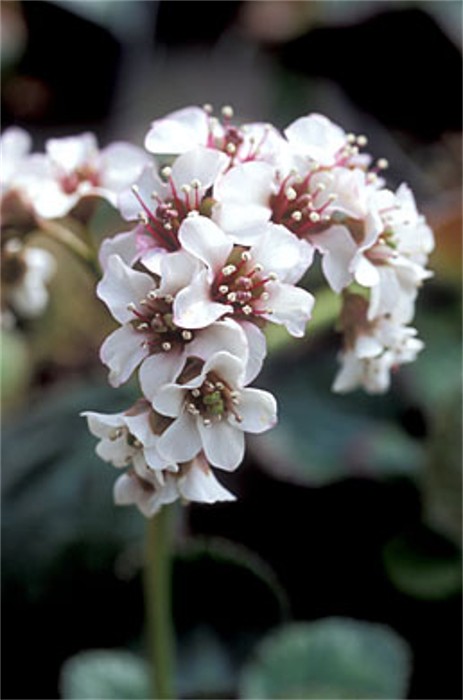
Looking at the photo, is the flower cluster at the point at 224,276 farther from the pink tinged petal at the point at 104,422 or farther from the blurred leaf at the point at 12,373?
the blurred leaf at the point at 12,373

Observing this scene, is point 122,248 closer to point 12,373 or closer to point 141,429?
point 141,429

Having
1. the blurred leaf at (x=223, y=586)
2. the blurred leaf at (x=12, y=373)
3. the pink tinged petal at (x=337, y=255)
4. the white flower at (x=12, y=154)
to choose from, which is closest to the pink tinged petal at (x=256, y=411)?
the pink tinged petal at (x=337, y=255)

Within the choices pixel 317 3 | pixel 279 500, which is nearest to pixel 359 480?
pixel 279 500

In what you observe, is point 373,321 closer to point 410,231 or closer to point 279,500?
point 410,231

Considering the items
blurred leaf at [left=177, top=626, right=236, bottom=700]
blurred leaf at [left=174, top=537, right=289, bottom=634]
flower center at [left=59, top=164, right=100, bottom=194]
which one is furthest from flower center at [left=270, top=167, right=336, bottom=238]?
blurred leaf at [left=177, top=626, right=236, bottom=700]

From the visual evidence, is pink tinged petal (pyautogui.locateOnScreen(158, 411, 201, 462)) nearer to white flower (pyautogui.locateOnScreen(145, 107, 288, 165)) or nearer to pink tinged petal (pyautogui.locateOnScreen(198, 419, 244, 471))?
pink tinged petal (pyautogui.locateOnScreen(198, 419, 244, 471))
